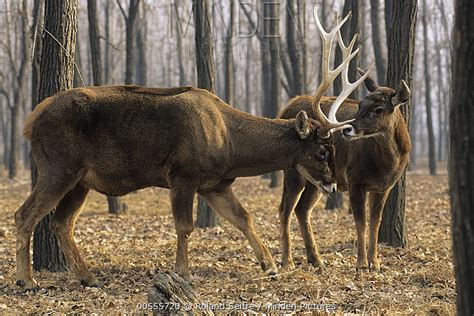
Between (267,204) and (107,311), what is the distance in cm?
1263

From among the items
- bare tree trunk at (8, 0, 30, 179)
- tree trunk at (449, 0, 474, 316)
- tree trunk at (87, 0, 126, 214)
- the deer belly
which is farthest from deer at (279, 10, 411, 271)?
bare tree trunk at (8, 0, 30, 179)

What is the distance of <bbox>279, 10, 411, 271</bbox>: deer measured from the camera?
898 centimetres

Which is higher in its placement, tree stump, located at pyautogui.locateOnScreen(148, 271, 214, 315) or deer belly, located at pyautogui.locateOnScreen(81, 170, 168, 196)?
deer belly, located at pyautogui.locateOnScreen(81, 170, 168, 196)

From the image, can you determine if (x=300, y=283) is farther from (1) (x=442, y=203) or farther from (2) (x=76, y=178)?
(1) (x=442, y=203)

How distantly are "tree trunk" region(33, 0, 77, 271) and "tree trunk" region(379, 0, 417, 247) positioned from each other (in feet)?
16.9

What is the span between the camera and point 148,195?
875 inches

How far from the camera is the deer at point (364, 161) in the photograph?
354 inches

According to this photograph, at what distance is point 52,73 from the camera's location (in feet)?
29.9

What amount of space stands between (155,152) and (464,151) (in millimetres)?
4658

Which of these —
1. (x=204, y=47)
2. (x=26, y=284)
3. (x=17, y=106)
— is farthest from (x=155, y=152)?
Answer: (x=17, y=106)

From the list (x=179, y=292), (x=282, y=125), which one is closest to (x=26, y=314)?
(x=179, y=292)

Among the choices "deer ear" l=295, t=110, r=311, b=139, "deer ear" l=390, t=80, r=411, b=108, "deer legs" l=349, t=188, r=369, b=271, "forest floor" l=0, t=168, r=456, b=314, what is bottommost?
"forest floor" l=0, t=168, r=456, b=314

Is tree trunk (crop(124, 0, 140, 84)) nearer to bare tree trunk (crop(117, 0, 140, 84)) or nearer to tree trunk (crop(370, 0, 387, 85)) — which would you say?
bare tree trunk (crop(117, 0, 140, 84))

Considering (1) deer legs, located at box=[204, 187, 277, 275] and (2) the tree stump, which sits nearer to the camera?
(2) the tree stump
